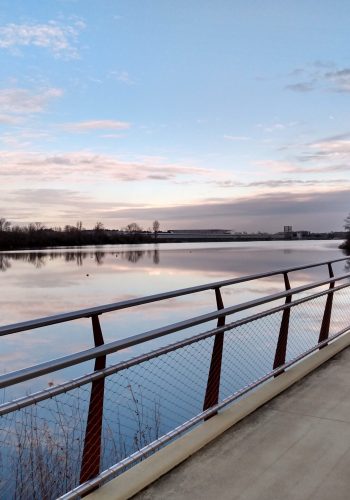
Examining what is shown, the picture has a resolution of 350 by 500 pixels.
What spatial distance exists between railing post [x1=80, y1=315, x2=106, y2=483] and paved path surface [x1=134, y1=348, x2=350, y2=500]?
319 millimetres

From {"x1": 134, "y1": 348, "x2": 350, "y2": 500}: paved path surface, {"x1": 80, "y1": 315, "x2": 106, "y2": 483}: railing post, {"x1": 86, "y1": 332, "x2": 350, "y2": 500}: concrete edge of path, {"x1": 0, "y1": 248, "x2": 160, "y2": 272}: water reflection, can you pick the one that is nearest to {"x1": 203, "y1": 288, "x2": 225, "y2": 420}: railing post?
{"x1": 86, "y1": 332, "x2": 350, "y2": 500}: concrete edge of path

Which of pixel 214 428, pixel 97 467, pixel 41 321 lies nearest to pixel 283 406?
pixel 214 428

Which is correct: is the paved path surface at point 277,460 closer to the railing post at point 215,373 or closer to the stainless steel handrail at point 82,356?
the railing post at point 215,373

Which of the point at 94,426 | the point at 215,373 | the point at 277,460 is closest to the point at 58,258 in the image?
the point at 215,373

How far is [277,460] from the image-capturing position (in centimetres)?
302

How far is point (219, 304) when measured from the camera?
12.8 ft

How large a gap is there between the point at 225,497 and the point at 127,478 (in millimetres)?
581

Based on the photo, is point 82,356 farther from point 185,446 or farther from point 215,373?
point 215,373

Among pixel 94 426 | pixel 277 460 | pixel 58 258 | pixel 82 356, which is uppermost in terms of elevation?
pixel 82 356

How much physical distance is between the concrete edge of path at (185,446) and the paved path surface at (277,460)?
5cm

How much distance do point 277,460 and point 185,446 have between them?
589mm

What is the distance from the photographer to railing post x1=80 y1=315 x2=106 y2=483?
Answer: 2.77 meters

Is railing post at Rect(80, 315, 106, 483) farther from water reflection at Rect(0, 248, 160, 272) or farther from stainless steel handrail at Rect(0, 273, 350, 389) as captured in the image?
water reflection at Rect(0, 248, 160, 272)

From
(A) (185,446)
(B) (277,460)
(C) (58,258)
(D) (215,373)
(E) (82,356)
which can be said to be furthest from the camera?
(C) (58,258)
